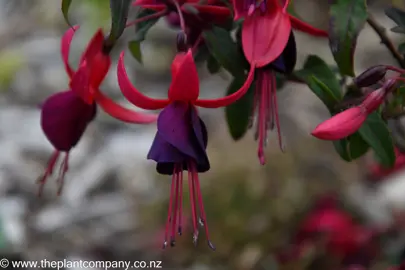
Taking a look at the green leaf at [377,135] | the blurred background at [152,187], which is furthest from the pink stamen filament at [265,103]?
the blurred background at [152,187]

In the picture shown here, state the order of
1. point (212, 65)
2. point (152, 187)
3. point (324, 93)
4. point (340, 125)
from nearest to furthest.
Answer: point (340, 125), point (324, 93), point (212, 65), point (152, 187)

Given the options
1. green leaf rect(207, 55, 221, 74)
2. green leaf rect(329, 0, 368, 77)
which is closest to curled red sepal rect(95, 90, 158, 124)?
green leaf rect(207, 55, 221, 74)

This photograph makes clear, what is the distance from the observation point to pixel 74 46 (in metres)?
2.81

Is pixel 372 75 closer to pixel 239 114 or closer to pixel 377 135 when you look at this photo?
pixel 377 135

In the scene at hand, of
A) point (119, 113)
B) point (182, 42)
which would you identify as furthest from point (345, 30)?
point (119, 113)

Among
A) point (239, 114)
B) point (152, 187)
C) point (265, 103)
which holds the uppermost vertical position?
point (265, 103)

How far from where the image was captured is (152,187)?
6.56 ft

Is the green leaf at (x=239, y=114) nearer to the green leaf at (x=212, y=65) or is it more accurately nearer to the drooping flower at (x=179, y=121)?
the green leaf at (x=212, y=65)

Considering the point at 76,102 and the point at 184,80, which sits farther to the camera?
the point at 76,102

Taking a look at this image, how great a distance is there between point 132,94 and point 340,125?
0.19 m

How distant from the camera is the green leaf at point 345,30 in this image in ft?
1.78

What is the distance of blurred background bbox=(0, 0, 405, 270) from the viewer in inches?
65.0

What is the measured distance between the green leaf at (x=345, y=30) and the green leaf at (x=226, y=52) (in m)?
0.10

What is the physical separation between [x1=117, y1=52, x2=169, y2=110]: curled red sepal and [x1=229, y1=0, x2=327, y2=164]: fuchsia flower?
0.09m
